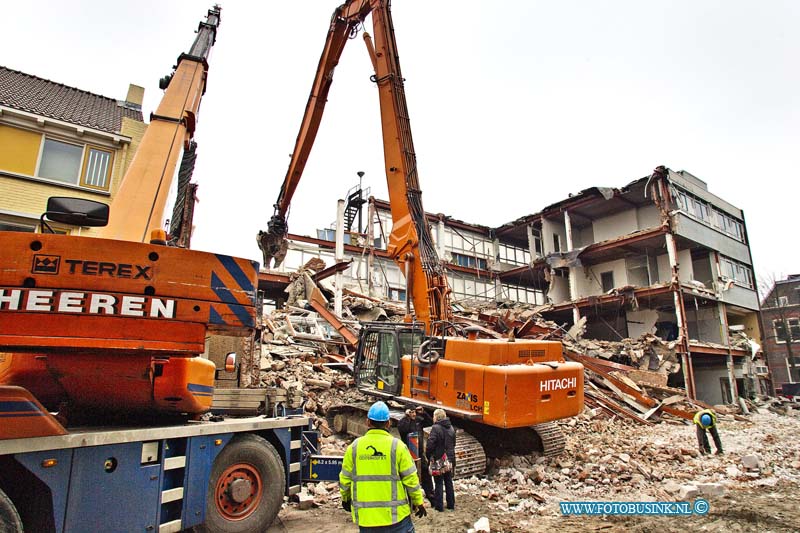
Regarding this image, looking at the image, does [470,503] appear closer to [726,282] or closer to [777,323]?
[726,282]

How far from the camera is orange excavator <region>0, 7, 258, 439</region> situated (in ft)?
11.9

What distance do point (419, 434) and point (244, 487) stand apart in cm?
323

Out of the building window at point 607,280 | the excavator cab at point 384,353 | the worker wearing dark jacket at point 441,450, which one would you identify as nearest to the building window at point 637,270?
the building window at point 607,280

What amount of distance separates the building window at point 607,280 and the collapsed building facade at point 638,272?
6 cm

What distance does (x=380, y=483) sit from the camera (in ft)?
11.6

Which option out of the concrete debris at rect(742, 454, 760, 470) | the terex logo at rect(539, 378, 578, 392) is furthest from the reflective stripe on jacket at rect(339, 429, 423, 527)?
the concrete debris at rect(742, 454, 760, 470)

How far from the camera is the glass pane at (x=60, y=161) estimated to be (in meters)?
13.0

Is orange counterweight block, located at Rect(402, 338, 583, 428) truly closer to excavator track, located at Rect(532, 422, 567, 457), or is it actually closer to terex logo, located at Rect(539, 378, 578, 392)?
terex logo, located at Rect(539, 378, 578, 392)

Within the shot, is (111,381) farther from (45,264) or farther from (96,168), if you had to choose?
(96,168)

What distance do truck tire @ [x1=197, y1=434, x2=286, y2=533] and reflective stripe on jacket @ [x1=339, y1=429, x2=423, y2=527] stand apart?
2082 millimetres

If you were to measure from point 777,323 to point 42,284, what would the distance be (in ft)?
168

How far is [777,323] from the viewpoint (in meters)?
40.4

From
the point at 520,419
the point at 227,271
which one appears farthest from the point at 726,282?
the point at 227,271

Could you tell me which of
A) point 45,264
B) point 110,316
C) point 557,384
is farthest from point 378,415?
point 557,384
